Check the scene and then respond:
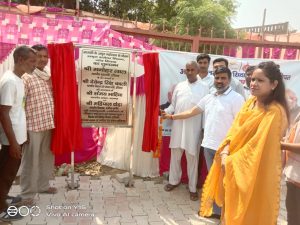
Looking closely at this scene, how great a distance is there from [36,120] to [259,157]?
2.57 metres

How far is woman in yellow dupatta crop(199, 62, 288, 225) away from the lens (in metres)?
Answer: 2.70

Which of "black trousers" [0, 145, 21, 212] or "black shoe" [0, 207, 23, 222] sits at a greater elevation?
"black trousers" [0, 145, 21, 212]

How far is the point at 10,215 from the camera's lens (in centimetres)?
372

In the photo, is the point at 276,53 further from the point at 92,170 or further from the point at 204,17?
the point at 204,17

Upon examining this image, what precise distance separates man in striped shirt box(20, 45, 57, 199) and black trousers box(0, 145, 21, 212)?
0.40m

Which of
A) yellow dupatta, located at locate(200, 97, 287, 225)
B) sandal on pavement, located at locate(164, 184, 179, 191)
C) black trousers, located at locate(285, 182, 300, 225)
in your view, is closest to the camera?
yellow dupatta, located at locate(200, 97, 287, 225)

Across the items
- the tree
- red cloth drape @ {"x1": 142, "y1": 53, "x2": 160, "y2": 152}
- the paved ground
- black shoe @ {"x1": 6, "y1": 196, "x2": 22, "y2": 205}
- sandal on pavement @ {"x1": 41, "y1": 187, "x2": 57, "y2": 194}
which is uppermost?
the tree

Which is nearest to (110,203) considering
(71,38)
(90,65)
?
(90,65)

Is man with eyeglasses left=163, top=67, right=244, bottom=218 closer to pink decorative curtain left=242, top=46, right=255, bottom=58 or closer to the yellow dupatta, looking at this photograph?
the yellow dupatta

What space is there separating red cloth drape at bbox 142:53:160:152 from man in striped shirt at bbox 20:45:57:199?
4.33 ft

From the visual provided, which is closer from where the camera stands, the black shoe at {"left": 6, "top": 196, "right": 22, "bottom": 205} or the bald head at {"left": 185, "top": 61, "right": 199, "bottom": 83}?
the black shoe at {"left": 6, "top": 196, "right": 22, "bottom": 205}

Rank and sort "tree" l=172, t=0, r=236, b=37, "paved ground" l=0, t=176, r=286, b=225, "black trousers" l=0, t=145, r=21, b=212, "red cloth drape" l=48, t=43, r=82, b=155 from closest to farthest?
1. "black trousers" l=0, t=145, r=21, b=212
2. "paved ground" l=0, t=176, r=286, b=225
3. "red cloth drape" l=48, t=43, r=82, b=155
4. "tree" l=172, t=0, r=236, b=37

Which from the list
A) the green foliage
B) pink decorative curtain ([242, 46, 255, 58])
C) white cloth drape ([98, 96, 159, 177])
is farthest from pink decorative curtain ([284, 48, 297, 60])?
white cloth drape ([98, 96, 159, 177])

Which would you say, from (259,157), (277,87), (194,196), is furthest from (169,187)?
(277,87)
